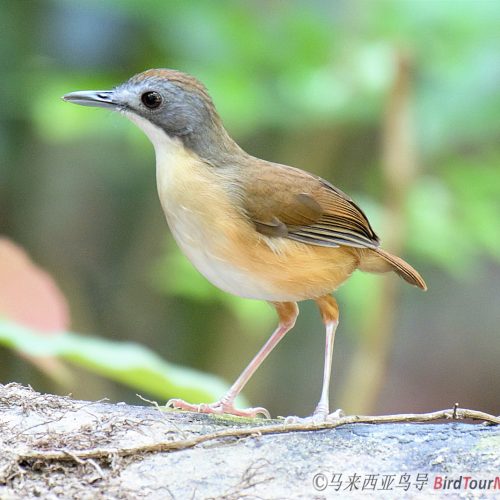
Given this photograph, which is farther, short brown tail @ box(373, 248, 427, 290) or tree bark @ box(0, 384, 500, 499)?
short brown tail @ box(373, 248, 427, 290)

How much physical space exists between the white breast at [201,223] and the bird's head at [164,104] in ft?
0.41

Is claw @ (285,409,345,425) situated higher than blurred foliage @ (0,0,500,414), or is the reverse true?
blurred foliage @ (0,0,500,414)

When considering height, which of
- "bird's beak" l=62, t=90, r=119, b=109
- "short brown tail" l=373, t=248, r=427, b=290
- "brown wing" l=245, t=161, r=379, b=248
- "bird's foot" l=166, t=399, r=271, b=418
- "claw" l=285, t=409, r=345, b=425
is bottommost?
"bird's foot" l=166, t=399, r=271, b=418

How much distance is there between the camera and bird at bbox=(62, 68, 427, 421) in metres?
3.53

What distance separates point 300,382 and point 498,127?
3.78 metres

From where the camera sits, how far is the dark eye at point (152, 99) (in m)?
3.73

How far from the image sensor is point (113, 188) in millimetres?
7527

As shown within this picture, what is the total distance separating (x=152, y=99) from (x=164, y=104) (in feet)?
0.19

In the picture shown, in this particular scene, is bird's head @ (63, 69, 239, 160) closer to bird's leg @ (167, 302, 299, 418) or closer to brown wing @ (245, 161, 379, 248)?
brown wing @ (245, 161, 379, 248)

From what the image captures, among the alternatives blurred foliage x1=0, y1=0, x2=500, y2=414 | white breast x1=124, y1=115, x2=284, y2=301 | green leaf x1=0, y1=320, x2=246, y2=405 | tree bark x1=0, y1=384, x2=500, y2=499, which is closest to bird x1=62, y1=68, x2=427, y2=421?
white breast x1=124, y1=115, x2=284, y2=301

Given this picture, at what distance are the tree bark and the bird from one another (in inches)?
10.5

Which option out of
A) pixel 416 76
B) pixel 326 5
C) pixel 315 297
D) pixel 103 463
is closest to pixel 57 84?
pixel 326 5

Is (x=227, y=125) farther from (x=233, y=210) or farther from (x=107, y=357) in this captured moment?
(x=107, y=357)

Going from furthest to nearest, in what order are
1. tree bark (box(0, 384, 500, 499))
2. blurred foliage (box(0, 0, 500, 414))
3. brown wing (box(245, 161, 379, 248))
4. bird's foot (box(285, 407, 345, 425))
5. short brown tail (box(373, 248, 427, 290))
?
blurred foliage (box(0, 0, 500, 414))
short brown tail (box(373, 248, 427, 290))
brown wing (box(245, 161, 379, 248))
bird's foot (box(285, 407, 345, 425))
tree bark (box(0, 384, 500, 499))
